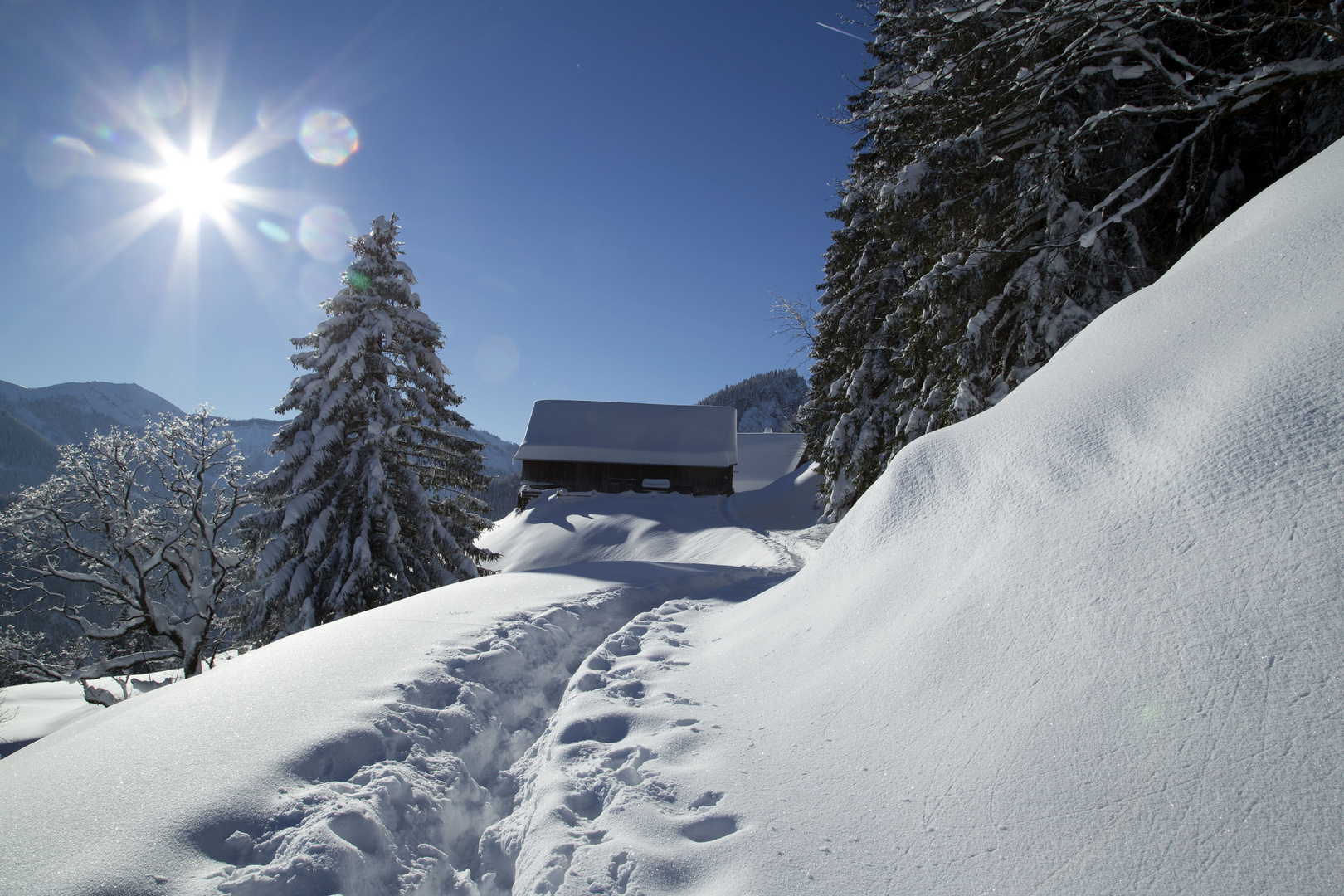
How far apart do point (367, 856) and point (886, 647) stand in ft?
8.52

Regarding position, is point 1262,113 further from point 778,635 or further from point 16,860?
point 16,860

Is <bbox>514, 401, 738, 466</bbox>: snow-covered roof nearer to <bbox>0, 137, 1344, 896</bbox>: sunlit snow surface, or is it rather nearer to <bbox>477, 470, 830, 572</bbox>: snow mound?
<bbox>477, 470, 830, 572</bbox>: snow mound

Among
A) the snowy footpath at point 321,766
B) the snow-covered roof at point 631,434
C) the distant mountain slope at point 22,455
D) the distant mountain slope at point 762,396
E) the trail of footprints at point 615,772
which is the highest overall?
the distant mountain slope at point 22,455

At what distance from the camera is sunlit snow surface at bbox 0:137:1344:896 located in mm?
1654

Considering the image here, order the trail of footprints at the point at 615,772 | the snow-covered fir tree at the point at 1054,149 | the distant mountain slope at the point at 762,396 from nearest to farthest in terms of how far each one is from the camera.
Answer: the trail of footprints at the point at 615,772
the snow-covered fir tree at the point at 1054,149
the distant mountain slope at the point at 762,396

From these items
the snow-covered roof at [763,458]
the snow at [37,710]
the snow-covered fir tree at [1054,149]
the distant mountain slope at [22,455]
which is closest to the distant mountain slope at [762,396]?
the snow-covered roof at [763,458]

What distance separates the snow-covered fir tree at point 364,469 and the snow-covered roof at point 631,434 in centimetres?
1525

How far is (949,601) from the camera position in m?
2.92

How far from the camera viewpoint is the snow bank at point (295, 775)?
2127mm

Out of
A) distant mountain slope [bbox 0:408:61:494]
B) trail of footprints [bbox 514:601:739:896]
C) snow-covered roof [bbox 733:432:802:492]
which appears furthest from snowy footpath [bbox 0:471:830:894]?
distant mountain slope [bbox 0:408:61:494]

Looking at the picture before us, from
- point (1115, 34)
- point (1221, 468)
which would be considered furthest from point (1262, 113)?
point (1221, 468)

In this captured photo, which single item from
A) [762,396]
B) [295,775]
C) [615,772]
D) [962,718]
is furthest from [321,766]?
[762,396]

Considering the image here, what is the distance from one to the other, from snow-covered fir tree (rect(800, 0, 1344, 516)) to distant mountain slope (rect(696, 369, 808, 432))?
117m

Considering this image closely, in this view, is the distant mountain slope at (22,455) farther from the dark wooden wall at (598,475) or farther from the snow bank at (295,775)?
the snow bank at (295,775)
